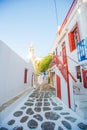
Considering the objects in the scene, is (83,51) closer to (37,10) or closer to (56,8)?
(56,8)

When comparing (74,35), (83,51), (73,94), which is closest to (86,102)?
(73,94)

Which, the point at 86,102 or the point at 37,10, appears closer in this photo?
the point at 86,102

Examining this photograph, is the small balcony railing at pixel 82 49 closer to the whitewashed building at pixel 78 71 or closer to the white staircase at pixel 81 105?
the whitewashed building at pixel 78 71

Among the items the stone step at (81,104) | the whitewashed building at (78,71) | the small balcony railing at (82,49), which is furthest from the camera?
the small balcony railing at (82,49)

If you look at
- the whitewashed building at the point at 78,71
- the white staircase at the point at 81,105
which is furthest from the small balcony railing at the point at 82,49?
the white staircase at the point at 81,105

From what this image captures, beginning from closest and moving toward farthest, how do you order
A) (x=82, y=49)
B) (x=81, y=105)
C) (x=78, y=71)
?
1. (x=81, y=105)
2. (x=82, y=49)
3. (x=78, y=71)

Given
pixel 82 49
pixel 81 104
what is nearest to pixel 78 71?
pixel 82 49

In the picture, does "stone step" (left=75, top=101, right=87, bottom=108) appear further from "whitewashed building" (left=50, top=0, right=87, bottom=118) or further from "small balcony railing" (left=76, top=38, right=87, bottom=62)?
"small balcony railing" (left=76, top=38, right=87, bottom=62)

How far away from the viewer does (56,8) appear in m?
6.15

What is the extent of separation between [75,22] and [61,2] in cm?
172

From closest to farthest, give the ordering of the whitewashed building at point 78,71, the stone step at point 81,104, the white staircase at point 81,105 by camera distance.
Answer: the white staircase at point 81,105, the stone step at point 81,104, the whitewashed building at point 78,71

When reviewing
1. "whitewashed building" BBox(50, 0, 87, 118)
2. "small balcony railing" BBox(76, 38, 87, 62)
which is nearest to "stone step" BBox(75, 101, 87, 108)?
"whitewashed building" BBox(50, 0, 87, 118)

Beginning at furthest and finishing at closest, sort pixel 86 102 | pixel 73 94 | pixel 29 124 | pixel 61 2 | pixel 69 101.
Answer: pixel 61 2 → pixel 69 101 → pixel 73 94 → pixel 86 102 → pixel 29 124

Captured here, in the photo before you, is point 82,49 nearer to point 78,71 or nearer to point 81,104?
point 78,71
